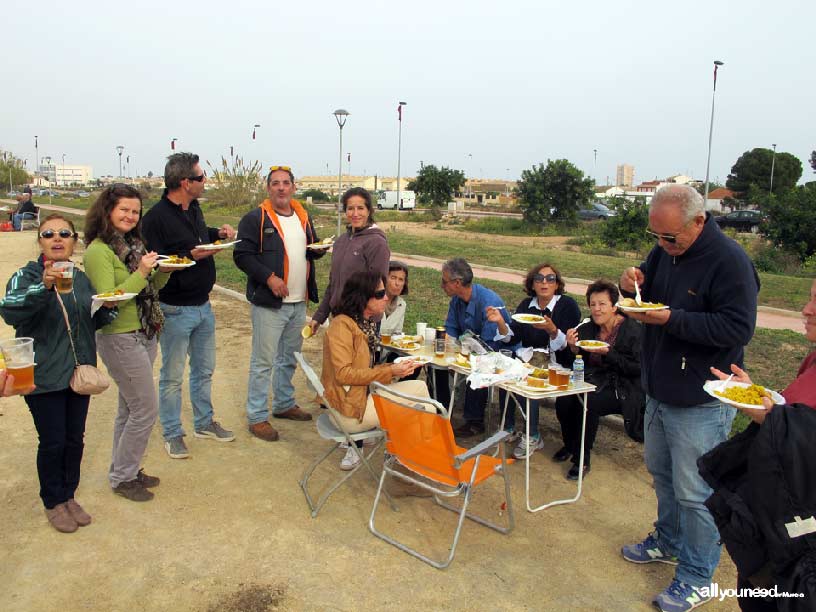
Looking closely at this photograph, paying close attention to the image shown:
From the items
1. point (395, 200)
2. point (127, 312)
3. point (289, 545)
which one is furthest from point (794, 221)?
point (395, 200)

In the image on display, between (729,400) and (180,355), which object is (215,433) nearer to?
(180,355)

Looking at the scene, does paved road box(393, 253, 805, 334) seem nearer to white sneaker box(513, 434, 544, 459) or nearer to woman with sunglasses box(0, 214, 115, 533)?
white sneaker box(513, 434, 544, 459)

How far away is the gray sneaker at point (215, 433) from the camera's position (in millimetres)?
4875

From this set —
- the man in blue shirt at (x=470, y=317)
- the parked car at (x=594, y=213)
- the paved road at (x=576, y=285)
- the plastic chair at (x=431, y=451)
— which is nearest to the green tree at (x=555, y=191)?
the parked car at (x=594, y=213)

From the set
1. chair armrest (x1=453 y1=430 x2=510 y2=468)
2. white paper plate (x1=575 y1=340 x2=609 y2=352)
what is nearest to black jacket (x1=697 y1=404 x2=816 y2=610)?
chair armrest (x1=453 y1=430 x2=510 y2=468)

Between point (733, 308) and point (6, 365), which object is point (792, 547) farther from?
point (6, 365)

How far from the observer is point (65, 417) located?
3438 millimetres

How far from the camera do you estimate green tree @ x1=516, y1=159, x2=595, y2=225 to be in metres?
30.1

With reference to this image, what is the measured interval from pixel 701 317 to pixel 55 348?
315cm

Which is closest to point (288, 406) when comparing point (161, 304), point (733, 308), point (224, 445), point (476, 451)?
point (224, 445)

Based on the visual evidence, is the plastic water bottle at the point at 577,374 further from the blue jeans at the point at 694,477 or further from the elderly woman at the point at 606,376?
the blue jeans at the point at 694,477

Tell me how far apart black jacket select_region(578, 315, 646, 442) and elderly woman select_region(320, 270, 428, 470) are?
141 cm

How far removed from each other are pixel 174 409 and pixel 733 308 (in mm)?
3573

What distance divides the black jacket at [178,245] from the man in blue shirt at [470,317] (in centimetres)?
181
